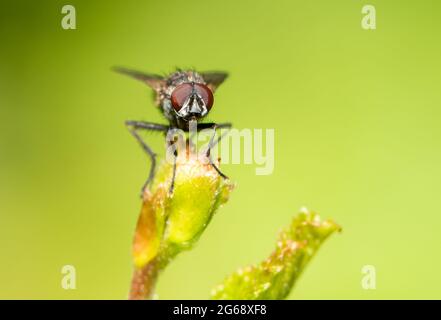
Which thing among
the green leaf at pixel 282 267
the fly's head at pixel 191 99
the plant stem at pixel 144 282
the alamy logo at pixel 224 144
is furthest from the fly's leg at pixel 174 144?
the green leaf at pixel 282 267

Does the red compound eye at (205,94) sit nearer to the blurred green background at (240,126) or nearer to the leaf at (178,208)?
the leaf at (178,208)

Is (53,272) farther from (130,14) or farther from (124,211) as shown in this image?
(130,14)

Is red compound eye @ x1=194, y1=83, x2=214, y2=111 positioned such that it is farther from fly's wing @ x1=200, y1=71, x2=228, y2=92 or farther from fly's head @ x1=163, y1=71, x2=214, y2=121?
fly's wing @ x1=200, y1=71, x2=228, y2=92

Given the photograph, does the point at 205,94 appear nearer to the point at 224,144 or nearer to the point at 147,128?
the point at 224,144

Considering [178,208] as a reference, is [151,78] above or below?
above

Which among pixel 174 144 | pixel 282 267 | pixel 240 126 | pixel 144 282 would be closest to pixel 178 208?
pixel 144 282

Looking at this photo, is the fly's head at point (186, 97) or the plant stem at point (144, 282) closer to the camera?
the plant stem at point (144, 282)

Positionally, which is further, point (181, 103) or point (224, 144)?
point (224, 144)
